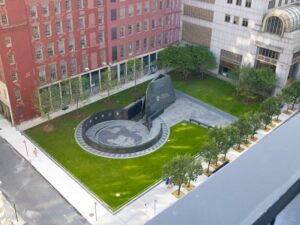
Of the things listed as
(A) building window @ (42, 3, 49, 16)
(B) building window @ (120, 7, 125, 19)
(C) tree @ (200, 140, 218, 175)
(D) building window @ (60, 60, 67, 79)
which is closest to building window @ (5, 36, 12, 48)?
(A) building window @ (42, 3, 49, 16)

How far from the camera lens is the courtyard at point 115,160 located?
130ft

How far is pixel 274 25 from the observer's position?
5653 cm

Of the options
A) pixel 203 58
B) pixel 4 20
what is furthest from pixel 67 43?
pixel 203 58

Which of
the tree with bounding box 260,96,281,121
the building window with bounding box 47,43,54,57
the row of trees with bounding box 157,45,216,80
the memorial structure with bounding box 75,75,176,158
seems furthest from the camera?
the row of trees with bounding box 157,45,216,80

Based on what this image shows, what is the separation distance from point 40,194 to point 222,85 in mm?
40239

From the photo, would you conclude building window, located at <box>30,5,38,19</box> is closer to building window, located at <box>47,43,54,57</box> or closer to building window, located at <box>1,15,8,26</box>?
building window, located at <box>1,15,8,26</box>

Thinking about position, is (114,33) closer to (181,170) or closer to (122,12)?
(122,12)

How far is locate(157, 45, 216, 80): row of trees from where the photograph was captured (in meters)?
64.9

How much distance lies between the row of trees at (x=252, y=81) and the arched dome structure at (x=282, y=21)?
267 inches

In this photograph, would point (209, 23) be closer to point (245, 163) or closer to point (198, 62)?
point (198, 62)

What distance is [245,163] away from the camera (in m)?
5.76

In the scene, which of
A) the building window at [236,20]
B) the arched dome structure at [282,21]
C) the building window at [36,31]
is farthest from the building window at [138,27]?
the arched dome structure at [282,21]

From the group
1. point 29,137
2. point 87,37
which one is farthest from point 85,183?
point 87,37

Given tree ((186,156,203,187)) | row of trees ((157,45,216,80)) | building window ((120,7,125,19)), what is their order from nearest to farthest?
tree ((186,156,203,187))
building window ((120,7,125,19))
row of trees ((157,45,216,80))
